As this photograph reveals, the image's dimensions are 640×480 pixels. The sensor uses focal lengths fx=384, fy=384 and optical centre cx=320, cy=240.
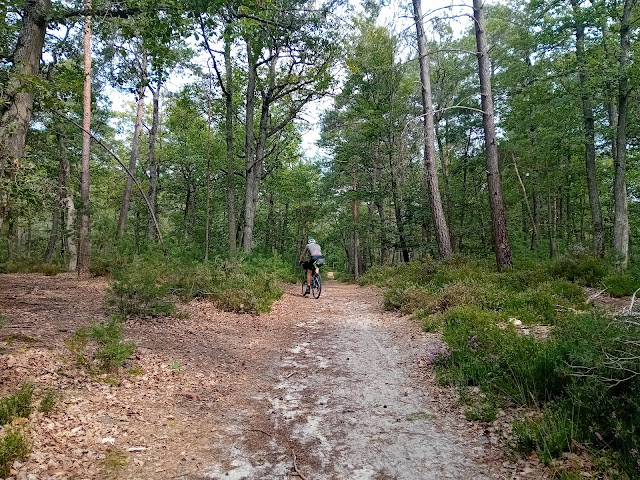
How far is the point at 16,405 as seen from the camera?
312cm

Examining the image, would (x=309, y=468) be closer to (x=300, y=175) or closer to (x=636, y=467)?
(x=636, y=467)

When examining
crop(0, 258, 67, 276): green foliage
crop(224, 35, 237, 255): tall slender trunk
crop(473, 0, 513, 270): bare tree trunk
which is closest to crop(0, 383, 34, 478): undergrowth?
crop(224, 35, 237, 255): tall slender trunk

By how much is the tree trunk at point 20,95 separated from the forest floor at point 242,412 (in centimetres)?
230

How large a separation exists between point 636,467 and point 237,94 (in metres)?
18.9

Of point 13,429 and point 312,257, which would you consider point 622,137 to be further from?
point 13,429

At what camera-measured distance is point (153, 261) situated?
9102 mm

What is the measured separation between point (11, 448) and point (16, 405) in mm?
594

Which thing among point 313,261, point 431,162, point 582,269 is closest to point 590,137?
point 431,162

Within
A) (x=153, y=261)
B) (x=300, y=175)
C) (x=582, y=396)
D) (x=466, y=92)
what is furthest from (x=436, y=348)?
(x=300, y=175)

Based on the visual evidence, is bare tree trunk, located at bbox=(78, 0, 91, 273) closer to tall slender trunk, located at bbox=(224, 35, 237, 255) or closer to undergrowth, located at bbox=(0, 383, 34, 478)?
tall slender trunk, located at bbox=(224, 35, 237, 255)

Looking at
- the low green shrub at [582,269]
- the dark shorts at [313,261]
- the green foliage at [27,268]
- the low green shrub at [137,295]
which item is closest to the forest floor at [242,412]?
the low green shrub at [137,295]

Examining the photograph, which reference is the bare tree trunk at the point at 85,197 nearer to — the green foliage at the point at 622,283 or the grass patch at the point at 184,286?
the grass patch at the point at 184,286

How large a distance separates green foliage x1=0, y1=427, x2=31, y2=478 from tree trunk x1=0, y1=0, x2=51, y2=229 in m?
3.64

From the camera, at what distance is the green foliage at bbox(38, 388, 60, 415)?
129 inches
